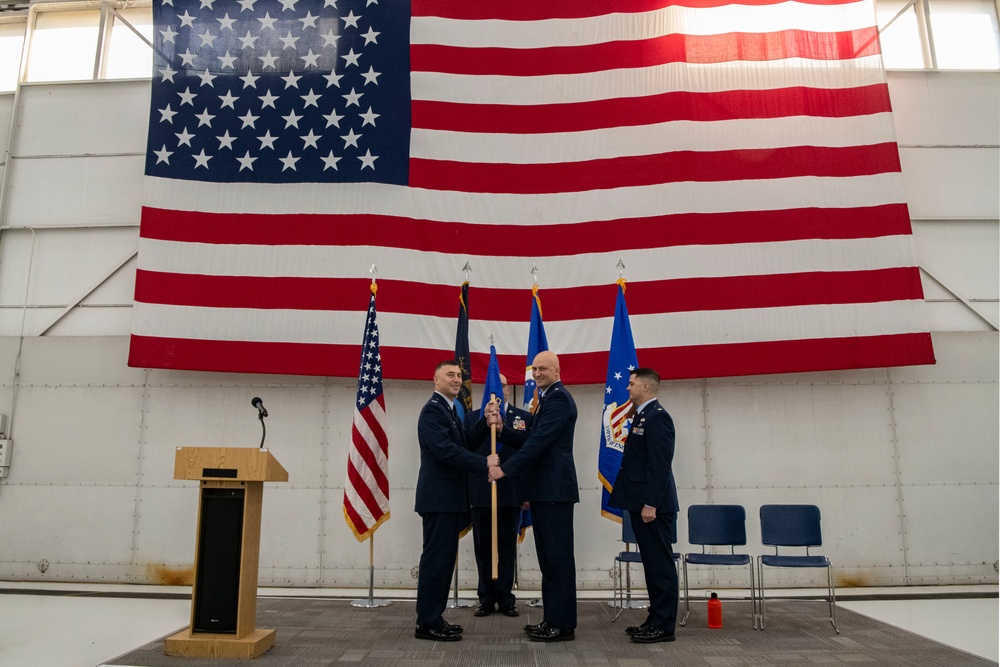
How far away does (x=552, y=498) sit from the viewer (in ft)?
12.3

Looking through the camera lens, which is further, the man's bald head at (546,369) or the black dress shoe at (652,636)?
the man's bald head at (546,369)

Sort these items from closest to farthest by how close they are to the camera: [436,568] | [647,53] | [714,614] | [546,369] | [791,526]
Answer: [436,568], [546,369], [714,614], [791,526], [647,53]

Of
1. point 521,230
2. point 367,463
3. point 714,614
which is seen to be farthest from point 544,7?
point 714,614

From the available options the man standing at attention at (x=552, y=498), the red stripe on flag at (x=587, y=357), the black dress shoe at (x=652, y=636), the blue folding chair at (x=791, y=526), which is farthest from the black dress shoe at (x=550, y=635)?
the red stripe on flag at (x=587, y=357)

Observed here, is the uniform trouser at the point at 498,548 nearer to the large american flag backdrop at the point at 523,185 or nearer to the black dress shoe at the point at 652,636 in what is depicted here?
the black dress shoe at the point at 652,636

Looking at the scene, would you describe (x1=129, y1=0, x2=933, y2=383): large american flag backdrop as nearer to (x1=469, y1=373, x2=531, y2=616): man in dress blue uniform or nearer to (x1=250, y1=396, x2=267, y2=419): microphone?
(x1=469, y1=373, x2=531, y2=616): man in dress blue uniform

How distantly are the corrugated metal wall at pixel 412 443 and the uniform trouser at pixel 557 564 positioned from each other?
7.24 feet

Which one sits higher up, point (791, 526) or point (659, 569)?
point (791, 526)

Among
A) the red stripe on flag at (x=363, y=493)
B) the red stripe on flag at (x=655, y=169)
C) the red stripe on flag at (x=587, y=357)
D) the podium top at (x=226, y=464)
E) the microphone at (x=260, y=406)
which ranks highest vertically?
the red stripe on flag at (x=655, y=169)

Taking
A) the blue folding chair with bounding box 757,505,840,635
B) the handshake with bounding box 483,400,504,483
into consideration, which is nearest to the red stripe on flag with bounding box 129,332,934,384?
the blue folding chair with bounding box 757,505,840,635

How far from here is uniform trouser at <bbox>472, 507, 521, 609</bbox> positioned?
461cm

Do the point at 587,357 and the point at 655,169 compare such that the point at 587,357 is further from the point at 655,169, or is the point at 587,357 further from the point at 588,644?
the point at 588,644

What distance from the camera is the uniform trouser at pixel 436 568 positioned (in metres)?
3.68

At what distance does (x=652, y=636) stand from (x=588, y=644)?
0.35 m
